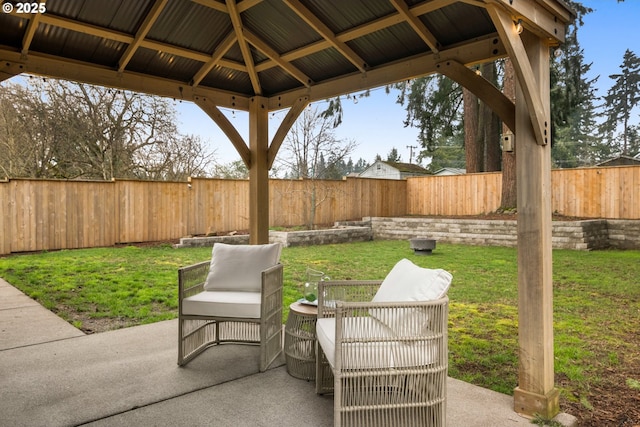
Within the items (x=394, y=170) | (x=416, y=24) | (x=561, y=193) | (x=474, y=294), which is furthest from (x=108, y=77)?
(x=394, y=170)

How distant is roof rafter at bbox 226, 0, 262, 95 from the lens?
361cm

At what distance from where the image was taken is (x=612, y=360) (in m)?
3.15

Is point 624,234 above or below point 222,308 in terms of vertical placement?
above

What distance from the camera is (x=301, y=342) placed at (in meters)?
2.86

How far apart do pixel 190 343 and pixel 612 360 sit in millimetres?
3131

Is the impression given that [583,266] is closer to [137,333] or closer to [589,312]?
[589,312]

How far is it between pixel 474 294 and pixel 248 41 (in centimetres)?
A: 383

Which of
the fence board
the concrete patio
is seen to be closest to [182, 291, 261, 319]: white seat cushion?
the concrete patio

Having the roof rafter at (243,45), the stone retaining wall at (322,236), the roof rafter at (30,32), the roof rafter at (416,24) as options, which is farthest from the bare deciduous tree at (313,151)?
the roof rafter at (416,24)

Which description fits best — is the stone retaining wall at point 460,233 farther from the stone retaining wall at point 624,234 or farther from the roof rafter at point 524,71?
the roof rafter at point 524,71

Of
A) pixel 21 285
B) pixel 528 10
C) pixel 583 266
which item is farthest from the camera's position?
pixel 583 266

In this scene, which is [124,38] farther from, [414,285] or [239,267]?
[414,285]

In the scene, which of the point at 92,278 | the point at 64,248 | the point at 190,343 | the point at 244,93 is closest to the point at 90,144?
the point at 64,248

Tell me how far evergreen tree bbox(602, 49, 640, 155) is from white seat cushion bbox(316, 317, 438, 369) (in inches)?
1032
